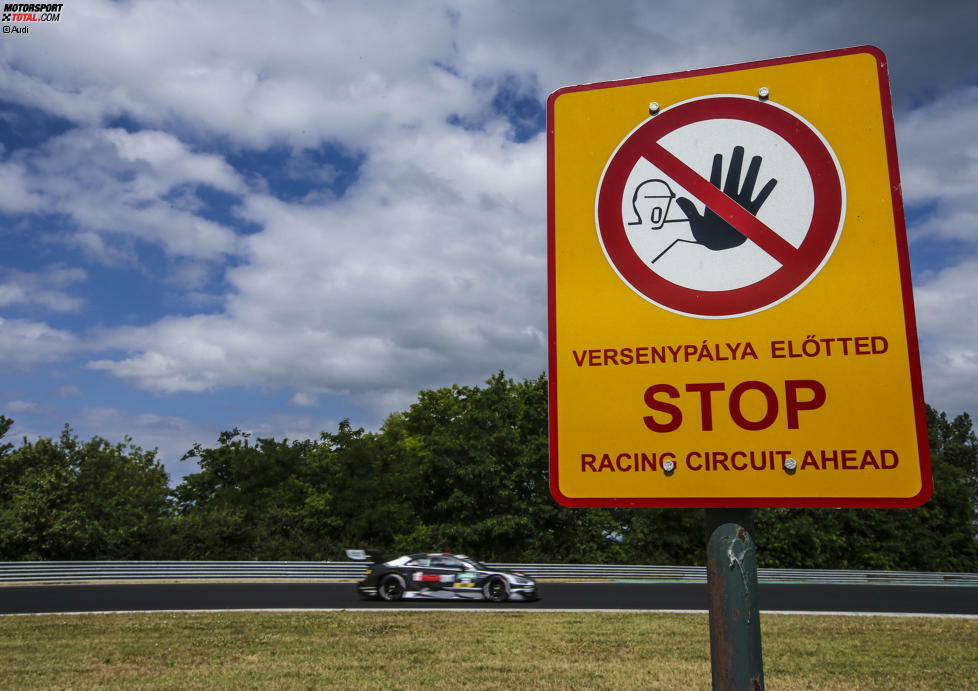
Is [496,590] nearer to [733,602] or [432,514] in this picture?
[733,602]

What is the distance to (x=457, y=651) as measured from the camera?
31.7ft

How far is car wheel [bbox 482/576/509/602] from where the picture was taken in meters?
17.2

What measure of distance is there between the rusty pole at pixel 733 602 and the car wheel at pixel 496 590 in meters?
16.5

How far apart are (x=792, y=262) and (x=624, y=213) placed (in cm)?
43

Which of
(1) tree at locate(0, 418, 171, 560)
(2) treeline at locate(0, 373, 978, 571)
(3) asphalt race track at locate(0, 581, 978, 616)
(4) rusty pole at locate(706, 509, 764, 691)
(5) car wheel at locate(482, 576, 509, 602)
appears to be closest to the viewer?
(4) rusty pole at locate(706, 509, 764, 691)

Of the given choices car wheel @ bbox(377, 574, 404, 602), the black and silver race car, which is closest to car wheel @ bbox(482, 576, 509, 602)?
the black and silver race car

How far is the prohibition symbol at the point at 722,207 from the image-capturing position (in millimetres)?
1673

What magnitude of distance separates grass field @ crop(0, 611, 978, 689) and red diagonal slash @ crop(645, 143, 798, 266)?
6.99 m

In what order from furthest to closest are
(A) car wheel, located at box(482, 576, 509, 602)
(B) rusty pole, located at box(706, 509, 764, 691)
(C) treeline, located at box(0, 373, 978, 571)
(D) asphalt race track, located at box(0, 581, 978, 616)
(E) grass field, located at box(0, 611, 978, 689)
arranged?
(C) treeline, located at box(0, 373, 978, 571) < (A) car wheel, located at box(482, 576, 509, 602) < (D) asphalt race track, located at box(0, 581, 978, 616) < (E) grass field, located at box(0, 611, 978, 689) < (B) rusty pole, located at box(706, 509, 764, 691)

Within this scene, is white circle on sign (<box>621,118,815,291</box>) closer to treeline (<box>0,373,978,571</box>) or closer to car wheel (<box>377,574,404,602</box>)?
car wheel (<box>377,574,404,602</box>)

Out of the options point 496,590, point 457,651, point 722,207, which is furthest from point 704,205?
point 496,590

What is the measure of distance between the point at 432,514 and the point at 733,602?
44287 millimetres

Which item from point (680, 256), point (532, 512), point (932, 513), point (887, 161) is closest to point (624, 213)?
point (680, 256)

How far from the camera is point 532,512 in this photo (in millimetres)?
40094
